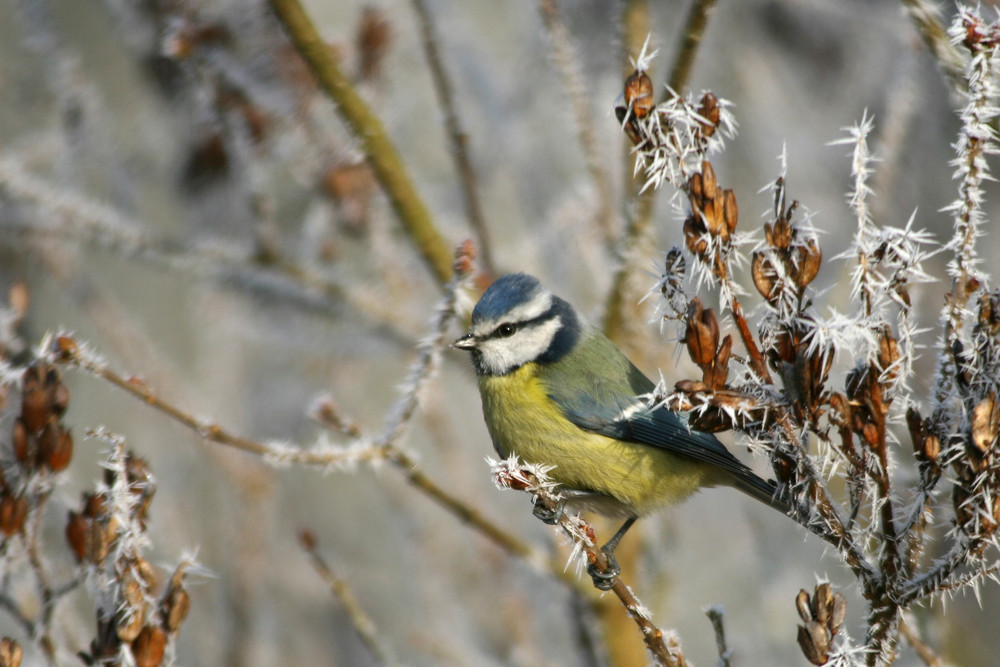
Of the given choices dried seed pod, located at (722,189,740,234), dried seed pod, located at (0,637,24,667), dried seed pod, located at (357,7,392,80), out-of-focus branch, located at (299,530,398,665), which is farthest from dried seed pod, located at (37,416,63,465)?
dried seed pod, located at (357,7,392,80)

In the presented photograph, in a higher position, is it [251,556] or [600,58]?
[600,58]

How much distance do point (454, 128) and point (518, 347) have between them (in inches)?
Answer: 27.6

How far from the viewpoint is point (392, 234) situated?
3812mm

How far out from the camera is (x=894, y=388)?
1.20 meters

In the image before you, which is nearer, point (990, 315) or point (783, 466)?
point (990, 315)

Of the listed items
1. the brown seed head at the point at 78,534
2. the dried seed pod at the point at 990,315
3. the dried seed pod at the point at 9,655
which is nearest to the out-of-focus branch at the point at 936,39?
the dried seed pod at the point at 990,315

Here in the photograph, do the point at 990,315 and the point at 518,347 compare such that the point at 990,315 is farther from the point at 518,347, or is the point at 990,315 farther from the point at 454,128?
the point at 454,128

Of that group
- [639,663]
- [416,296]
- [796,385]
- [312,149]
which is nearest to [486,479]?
[416,296]

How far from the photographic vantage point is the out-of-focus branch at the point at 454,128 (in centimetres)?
235

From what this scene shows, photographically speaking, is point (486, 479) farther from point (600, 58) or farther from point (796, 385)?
point (796, 385)

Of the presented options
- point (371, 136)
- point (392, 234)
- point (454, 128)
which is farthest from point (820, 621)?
point (392, 234)

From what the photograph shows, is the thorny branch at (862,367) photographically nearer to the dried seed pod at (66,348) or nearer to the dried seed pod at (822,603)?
the dried seed pod at (822,603)

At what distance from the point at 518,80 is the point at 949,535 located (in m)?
2.98

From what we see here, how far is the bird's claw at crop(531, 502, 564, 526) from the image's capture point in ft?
4.71
